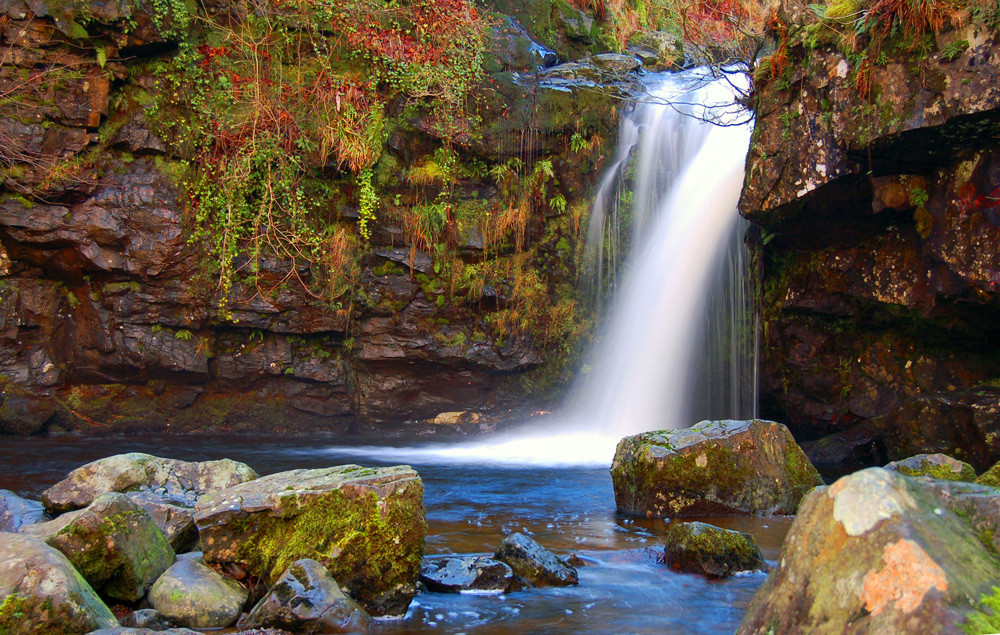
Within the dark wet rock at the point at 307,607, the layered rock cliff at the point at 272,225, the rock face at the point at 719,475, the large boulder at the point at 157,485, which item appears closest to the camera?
the dark wet rock at the point at 307,607

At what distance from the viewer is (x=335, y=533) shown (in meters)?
3.81

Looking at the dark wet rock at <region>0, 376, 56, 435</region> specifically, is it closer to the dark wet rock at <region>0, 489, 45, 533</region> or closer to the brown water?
the brown water

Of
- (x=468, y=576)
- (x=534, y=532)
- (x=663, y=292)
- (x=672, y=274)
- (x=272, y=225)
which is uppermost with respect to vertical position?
(x=272, y=225)

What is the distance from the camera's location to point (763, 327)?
31.1ft

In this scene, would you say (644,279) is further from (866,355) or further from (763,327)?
(866,355)

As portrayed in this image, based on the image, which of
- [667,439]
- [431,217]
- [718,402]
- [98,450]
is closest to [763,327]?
[718,402]

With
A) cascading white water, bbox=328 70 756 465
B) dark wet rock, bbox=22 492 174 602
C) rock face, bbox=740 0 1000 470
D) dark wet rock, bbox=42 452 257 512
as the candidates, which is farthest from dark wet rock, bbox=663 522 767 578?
cascading white water, bbox=328 70 756 465

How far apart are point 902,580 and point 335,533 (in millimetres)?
2876

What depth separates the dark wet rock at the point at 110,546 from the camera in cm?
364

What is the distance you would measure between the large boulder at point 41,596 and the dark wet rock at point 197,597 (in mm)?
378

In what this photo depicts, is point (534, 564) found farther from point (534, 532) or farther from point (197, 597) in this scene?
point (197, 597)

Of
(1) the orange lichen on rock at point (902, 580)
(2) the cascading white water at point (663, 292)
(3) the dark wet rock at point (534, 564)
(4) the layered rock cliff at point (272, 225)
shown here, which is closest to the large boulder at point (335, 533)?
(3) the dark wet rock at point (534, 564)

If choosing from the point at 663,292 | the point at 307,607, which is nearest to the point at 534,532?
the point at 307,607

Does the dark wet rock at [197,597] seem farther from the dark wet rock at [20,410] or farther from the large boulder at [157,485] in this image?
the dark wet rock at [20,410]
